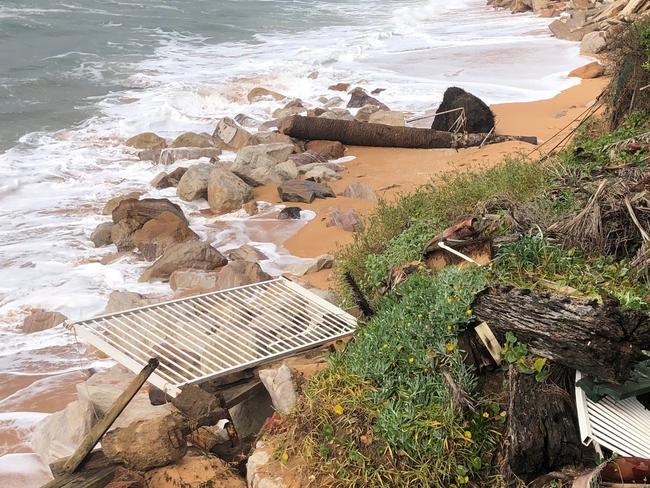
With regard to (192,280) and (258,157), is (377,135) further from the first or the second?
(192,280)

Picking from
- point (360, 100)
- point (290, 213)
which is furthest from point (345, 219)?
point (360, 100)

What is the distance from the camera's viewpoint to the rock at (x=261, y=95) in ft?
62.3

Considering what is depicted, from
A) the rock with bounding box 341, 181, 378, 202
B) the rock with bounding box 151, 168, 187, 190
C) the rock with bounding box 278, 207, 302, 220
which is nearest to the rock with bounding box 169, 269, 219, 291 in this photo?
the rock with bounding box 278, 207, 302, 220

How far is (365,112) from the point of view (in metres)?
15.8

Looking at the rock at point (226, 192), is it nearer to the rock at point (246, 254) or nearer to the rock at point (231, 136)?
the rock at point (246, 254)

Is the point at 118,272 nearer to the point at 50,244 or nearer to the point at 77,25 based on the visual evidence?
the point at 50,244

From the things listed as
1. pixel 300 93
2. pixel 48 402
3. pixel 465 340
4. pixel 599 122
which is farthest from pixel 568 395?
pixel 300 93

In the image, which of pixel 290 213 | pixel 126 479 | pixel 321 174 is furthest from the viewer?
pixel 321 174

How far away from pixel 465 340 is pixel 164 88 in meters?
18.3

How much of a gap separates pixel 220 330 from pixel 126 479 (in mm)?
1388

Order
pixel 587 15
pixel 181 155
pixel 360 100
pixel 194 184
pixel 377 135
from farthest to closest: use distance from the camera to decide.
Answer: pixel 587 15
pixel 360 100
pixel 181 155
pixel 377 135
pixel 194 184

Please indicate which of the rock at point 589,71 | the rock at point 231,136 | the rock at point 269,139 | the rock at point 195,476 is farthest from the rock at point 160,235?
the rock at point 589,71

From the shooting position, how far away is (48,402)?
6.48 m

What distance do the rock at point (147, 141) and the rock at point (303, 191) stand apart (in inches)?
197
